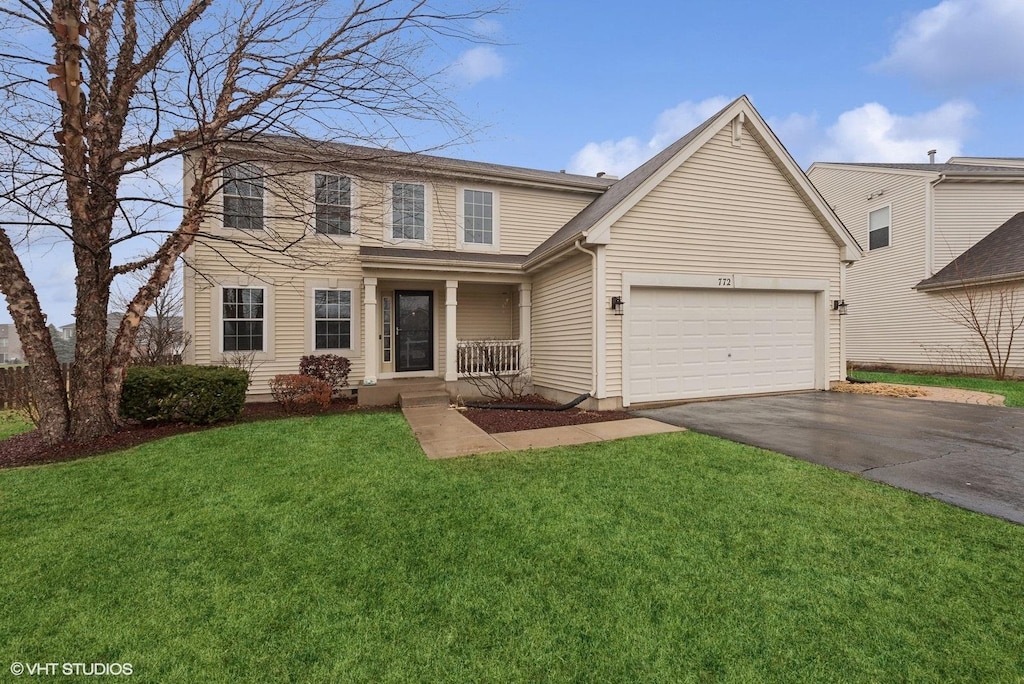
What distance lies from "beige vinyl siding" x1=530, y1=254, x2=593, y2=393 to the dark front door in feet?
8.76

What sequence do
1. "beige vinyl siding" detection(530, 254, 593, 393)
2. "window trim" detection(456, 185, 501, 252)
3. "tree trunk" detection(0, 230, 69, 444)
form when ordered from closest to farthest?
1. "tree trunk" detection(0, 230, 69, 444)
2. "beige vinyl siding" detection(530, 254, 593, 393)
3. "window trim" detection(456, 185, 501, 252)

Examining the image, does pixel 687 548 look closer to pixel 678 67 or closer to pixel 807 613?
pixel 807 613

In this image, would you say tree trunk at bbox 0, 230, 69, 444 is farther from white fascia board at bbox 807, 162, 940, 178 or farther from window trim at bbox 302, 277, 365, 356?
white fascia board at bbox 807, 162, 940, 178

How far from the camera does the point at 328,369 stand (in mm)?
9344

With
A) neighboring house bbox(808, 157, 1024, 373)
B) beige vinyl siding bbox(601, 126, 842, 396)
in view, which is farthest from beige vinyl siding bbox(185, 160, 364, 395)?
neighboring house bbox(808, 157, 1024, 373)

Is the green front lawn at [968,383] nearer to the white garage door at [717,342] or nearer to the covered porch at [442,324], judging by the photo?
the white garage door at [717,342]

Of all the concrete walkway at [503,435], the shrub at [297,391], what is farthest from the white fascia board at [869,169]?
the shrub at [297,391]

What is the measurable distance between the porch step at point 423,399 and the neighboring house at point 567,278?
0.63 metres

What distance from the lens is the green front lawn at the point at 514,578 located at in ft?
6.37

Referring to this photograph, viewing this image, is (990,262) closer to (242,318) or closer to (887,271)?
(887,271)

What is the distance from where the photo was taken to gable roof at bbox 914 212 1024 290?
474 inches

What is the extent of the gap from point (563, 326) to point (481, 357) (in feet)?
7.21

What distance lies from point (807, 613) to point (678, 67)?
526 inches

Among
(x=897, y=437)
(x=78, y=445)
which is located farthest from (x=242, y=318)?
(x=897, y=437)
